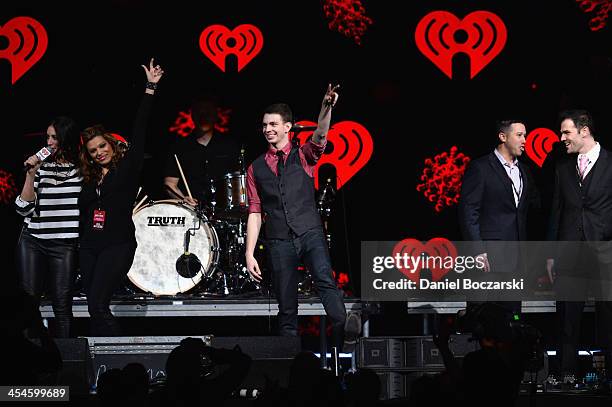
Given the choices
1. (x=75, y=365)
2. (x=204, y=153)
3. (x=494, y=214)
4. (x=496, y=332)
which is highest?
(x=204, y=153)

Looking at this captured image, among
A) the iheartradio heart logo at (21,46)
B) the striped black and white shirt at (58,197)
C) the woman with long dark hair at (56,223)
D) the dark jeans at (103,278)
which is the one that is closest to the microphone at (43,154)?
the woman with long dark hair at (56,223)

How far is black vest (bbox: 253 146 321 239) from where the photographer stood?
24.8 ft

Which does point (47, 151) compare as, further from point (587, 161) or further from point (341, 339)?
point (587, 161)

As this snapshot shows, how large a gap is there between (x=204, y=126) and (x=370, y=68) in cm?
206

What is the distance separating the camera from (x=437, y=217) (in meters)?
11.1

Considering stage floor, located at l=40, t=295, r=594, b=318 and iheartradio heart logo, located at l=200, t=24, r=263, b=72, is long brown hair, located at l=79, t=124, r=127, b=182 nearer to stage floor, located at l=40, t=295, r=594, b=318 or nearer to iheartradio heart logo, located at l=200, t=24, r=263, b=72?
stage floor, located at l=40, t=295, r=594, b=318

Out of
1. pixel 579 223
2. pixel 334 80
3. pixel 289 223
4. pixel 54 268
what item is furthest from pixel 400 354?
pixel 334 80

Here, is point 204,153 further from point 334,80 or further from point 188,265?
point 334,80

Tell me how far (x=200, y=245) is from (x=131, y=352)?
3067 mm

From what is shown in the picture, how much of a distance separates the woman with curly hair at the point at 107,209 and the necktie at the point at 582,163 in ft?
10.8

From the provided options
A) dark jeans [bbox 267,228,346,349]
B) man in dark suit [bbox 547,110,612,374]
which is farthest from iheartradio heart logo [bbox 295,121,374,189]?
dark jeans [bbox 267,228,346,349]

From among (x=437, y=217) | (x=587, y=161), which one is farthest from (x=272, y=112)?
(x=437, y=217)

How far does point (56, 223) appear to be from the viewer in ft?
25.5

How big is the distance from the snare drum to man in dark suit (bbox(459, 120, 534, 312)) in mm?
2355
